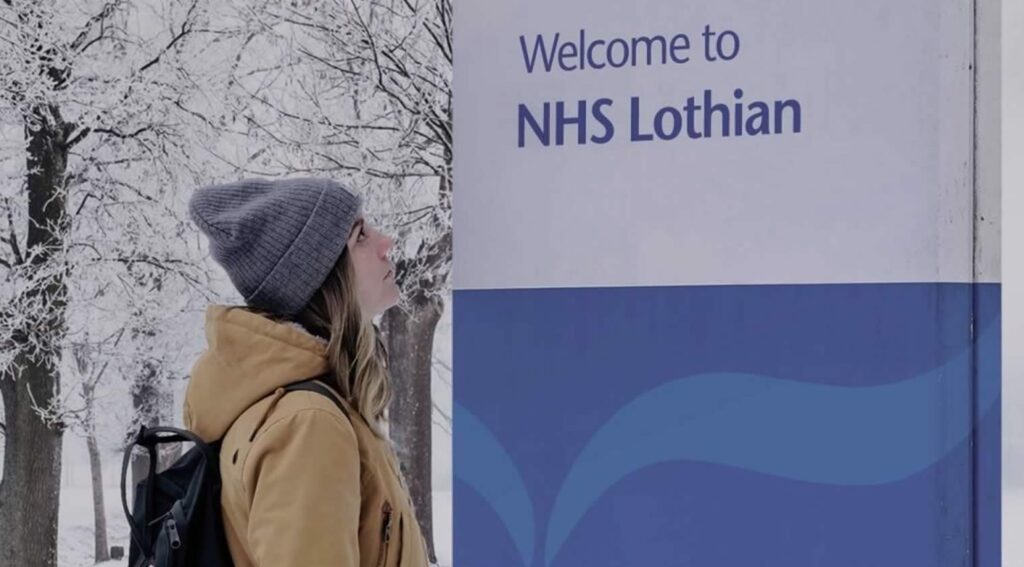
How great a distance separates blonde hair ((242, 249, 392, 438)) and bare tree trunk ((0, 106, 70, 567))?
655 cm

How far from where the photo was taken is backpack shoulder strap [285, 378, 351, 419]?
5.26ft

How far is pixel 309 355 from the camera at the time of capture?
5.41ft

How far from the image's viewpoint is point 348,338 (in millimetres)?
1688

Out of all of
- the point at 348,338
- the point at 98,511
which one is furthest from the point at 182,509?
the point at 98,511

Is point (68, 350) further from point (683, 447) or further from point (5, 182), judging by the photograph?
point (683, 447)

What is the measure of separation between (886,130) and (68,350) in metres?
7.35

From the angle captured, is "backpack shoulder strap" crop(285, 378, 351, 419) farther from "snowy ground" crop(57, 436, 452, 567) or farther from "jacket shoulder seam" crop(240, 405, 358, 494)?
"snowy ground" crop(57, 436, 452, 567)

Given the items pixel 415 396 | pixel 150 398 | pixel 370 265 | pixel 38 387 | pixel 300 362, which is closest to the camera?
pixel 300 362

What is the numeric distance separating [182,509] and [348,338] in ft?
1.03

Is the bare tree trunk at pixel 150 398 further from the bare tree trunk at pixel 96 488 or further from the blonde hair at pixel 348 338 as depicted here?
the blonde hair at pixel 348 338

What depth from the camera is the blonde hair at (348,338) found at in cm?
167

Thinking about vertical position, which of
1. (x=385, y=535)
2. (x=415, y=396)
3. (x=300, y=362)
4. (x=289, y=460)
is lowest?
(x=415, y=396)

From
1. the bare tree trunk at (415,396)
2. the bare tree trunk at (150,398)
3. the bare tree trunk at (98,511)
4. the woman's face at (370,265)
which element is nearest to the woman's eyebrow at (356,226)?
the woman's face at (370,265)

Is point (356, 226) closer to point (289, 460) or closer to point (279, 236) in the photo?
point (279, 236)
